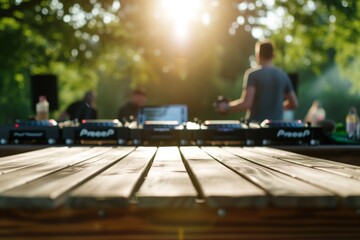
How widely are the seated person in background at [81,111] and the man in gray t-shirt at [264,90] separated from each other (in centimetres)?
261

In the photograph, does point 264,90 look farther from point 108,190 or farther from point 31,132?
point 108,190

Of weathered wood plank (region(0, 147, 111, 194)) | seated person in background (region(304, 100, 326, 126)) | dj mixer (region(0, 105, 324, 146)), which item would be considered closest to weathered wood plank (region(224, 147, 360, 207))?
weathered wood plank (region(0, 147, 111, 194))

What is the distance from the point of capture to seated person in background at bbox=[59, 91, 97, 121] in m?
7.87

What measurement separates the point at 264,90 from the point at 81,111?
335cm

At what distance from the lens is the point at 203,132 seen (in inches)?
185

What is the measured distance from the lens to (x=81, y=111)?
26.6 feet

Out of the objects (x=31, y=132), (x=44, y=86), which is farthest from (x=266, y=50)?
(x=44, y=86)

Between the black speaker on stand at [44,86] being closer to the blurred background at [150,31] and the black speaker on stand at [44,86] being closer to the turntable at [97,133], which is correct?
the blurred background at [150,31]

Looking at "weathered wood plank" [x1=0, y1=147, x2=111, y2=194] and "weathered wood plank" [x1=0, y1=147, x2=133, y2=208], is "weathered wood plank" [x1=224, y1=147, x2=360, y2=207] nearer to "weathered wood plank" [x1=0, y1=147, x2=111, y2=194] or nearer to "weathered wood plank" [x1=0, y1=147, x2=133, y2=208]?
"weathered wood plank" [x1=0, y1=147, x2=133, y2=208]

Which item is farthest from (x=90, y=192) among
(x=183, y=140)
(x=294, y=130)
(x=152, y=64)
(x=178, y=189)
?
(x=152, y=64)

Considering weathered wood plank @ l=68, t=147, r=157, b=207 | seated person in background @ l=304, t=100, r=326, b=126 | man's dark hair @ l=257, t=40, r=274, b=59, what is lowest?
weathered wood plank @ l=68, t=147, r=157, b=207

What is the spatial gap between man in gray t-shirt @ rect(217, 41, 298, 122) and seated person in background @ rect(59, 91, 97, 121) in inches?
103

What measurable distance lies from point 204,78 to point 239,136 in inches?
1023

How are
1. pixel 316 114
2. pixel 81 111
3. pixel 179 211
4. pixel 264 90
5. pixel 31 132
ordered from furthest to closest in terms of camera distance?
pixel 316 114 < pixel 81 111 < pixel 264 90 < pixel 31 132 < pixel 179 211
